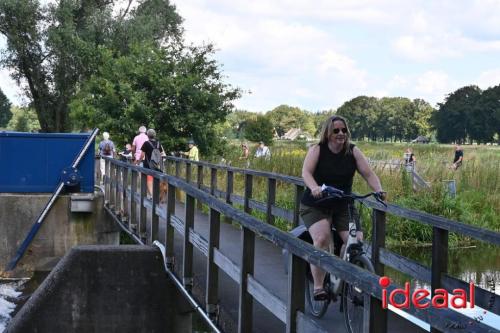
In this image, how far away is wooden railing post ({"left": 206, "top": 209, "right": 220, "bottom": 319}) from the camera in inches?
248

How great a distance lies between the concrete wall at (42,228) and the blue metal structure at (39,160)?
0.30 metres

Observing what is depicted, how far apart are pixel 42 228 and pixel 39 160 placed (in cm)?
144

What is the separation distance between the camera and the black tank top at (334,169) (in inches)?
214

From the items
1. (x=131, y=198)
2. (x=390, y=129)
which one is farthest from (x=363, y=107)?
(x=131, y=198)

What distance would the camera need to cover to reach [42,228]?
555 inches

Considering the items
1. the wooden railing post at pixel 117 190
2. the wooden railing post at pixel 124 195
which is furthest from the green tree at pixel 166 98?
the wooden railing post at pixel 124 195

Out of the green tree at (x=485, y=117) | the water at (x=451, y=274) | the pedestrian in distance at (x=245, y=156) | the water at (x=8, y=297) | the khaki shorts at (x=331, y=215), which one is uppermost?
the green tree at (x=485, y=117)

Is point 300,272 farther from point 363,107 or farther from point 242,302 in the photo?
point 363,107

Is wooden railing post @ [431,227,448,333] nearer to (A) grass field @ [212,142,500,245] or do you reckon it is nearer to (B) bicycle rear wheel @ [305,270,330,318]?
(B) bicycle rear wheel @ [305,270,330,318]

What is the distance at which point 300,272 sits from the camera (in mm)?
4281

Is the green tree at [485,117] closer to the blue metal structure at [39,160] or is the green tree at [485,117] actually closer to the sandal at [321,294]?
the blue metal structure at [39,160]

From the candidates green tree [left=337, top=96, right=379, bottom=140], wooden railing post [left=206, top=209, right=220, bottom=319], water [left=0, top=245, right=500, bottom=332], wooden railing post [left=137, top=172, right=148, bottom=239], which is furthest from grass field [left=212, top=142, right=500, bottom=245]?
green tree [left=337, top=96, right=379, bottom=140]

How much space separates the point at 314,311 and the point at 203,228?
218 inches

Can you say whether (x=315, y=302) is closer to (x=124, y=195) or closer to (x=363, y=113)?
(x=124, y=195)
